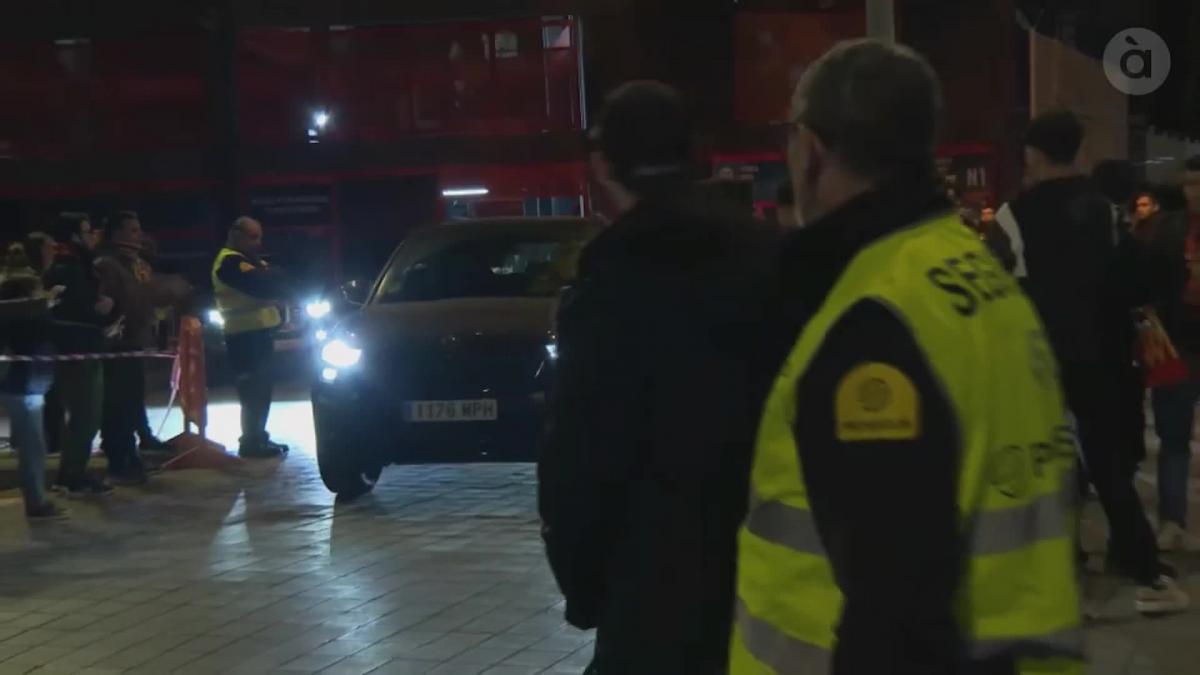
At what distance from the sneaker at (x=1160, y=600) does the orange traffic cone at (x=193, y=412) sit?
753 centimetres

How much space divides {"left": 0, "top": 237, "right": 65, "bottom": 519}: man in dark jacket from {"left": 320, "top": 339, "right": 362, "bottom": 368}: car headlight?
167 cm

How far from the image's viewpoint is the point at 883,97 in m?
2.09

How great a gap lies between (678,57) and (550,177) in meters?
3.33

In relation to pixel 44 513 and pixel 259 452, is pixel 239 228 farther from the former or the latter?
pixel 44 513

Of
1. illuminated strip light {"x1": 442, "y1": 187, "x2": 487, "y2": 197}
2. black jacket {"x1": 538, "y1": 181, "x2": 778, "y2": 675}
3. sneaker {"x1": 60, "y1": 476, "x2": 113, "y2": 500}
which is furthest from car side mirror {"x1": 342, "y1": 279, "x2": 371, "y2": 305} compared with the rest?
illuminated strip light {"x1": 442, "y1": 187, "x2": 487, "y2": 197}

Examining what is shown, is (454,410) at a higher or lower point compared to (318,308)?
lower

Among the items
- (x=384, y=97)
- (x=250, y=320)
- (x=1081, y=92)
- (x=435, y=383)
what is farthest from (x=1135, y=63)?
(x=384, y=97)

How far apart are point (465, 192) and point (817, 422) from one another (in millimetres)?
28137

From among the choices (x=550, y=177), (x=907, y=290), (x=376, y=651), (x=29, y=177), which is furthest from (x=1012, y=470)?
(x=29, y=177)

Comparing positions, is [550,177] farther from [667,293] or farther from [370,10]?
[667,293]

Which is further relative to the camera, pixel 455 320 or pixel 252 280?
pixel 252 280

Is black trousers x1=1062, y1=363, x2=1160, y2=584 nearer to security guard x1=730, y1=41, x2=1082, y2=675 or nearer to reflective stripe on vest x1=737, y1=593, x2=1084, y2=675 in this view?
security guard x1=730, y1=41, x2=1082, y2=675

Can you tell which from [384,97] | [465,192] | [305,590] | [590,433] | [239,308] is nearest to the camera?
[590,433]

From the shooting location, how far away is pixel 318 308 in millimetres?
20562
